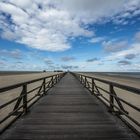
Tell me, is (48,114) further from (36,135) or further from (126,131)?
(126,131)

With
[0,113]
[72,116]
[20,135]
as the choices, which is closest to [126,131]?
[72,116]

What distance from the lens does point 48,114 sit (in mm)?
7086

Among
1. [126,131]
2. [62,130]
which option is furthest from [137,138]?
[62,130]

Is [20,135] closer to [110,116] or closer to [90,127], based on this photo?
[90,127]

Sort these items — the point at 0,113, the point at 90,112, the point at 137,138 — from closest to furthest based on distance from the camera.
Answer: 1. the point at 137,138
2. the point at 90,112
3. the point at 0,113

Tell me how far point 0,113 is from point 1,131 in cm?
629

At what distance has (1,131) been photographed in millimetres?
4934

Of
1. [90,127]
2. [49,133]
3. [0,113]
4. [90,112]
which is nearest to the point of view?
[49,133]

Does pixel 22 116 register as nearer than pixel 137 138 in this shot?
No

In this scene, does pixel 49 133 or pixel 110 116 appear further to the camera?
pixel 110 116

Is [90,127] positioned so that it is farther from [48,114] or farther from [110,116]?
[48,114]

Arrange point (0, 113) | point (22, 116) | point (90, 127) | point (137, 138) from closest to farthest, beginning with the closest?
point (137, 138) < point (90, 127) < point (22, 116) < point (0, 113)

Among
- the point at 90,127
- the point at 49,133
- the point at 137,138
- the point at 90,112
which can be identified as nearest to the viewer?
the point at 137,138

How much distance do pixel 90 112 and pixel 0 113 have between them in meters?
5.55
